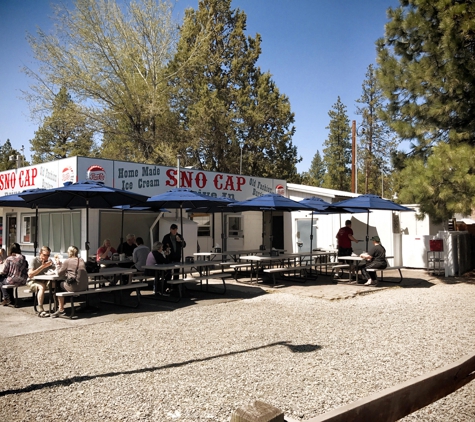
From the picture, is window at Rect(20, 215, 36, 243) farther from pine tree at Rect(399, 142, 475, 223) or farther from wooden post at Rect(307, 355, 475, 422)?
wooden post at Rect(307, 355, 475, 422)

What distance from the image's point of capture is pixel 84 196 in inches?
401

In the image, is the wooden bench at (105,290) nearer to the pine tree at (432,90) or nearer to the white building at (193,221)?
the white building at (193,221)

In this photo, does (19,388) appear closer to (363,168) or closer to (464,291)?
(464,291)

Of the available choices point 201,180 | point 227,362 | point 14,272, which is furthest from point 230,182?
point 227,362

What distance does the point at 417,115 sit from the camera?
530 inches

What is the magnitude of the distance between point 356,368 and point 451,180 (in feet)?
25.3

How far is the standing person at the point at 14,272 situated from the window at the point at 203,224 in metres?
8.52

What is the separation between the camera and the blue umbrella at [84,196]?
939 centimetres

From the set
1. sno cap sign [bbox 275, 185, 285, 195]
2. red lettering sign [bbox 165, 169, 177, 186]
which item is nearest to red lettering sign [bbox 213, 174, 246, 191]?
sno cap sign [bbox 275, 185, 285, 195]

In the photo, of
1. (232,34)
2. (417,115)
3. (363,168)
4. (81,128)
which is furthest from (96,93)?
(363,168)

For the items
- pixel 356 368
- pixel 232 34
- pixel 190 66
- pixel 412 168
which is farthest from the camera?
pixel 232 34

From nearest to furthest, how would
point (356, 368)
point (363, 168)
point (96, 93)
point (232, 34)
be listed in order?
1. point (356, 368)
2. point (96, 93)
3. point (232, 34)
4. point (363, 168)

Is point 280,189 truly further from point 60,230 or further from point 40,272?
A: point 40,272

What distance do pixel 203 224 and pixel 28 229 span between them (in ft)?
19.7
